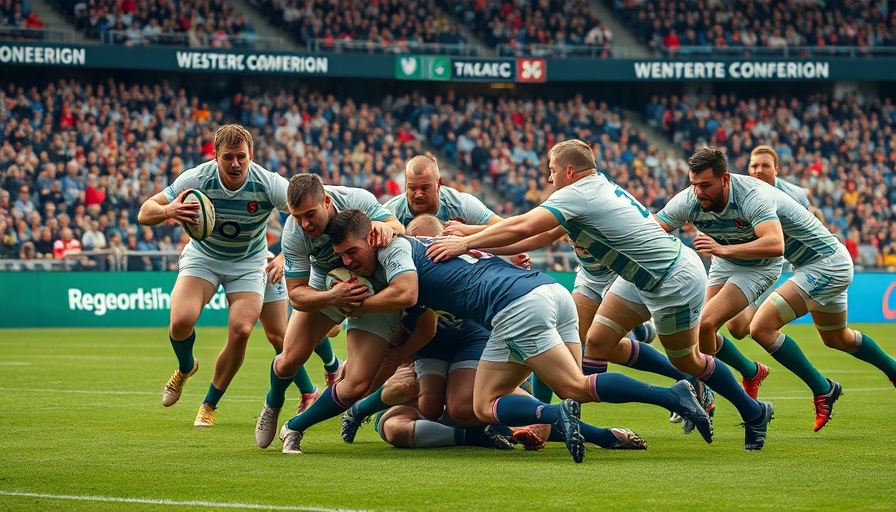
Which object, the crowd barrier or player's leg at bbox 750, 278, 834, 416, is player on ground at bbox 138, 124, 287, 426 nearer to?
player's leg at bbox 750, 278, 834, 416

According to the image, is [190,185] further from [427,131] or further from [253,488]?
[427,131]

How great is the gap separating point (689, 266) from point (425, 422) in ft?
6.94

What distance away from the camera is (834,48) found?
35.8 m

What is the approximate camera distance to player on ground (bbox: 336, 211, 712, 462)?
7.18 meters

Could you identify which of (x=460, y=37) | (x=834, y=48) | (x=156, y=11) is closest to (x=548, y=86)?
(x=460, y=37)

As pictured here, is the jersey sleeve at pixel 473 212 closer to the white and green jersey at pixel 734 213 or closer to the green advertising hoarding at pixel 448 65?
the white and green jersey at pixel 734 213

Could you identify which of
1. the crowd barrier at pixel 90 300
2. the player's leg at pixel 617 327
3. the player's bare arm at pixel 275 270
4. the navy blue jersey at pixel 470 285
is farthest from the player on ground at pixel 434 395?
the crowd barrier at pixel 90 300

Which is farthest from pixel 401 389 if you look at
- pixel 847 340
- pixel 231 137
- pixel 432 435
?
pixel 847 340

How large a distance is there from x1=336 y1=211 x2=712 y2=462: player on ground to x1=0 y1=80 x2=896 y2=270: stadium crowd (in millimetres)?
16473

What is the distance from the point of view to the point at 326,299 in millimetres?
7566

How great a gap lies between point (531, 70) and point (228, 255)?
84.2 feet

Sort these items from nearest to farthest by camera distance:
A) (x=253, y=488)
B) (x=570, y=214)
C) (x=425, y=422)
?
(x=253, y=488)
(x=570, y=214)
(x=425, y=422)

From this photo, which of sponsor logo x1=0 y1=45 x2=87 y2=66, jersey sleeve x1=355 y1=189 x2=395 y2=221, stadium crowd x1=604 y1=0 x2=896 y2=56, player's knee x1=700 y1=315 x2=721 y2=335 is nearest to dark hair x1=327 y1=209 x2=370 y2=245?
jersey sleeve x1=355 y1=189 x2=395 y2=221

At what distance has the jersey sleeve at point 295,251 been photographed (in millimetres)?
7930
